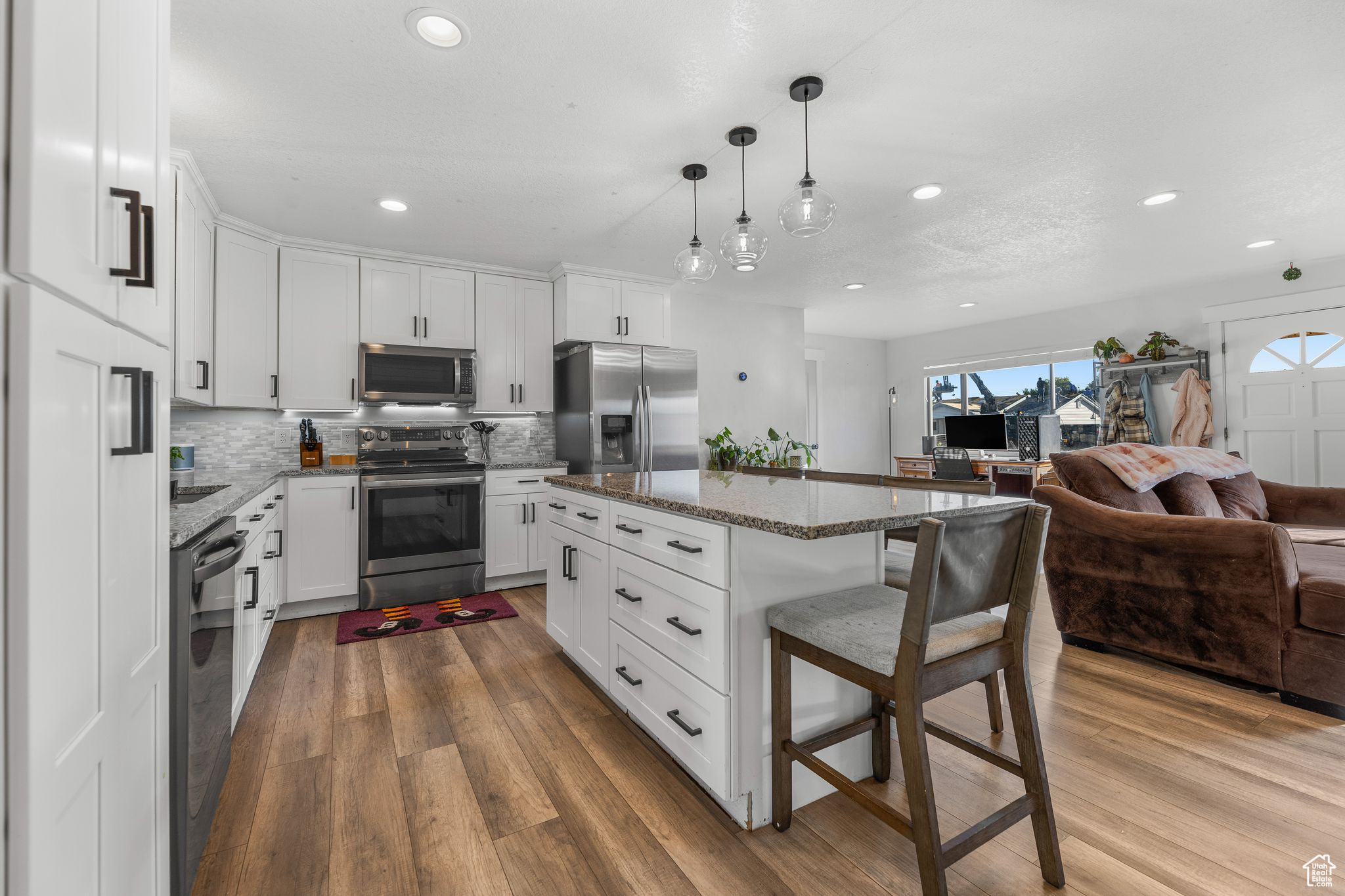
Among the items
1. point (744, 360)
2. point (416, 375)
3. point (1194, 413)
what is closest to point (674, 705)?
point (416, 375)

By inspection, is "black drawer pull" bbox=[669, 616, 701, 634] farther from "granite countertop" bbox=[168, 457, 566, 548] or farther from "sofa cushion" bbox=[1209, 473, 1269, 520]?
"sofa cushion" bbox=[1209, 473, 1269, 520]

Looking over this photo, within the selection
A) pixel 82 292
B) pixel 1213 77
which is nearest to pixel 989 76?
pixel 1213 77

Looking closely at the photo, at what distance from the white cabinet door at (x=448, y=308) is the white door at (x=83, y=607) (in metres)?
3.26

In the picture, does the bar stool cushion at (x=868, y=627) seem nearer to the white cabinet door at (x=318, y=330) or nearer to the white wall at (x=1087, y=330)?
the white cabinet door at (x=318, y=330)

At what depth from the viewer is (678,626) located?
1808mm

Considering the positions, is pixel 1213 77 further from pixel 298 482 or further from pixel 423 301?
pixel 298 482

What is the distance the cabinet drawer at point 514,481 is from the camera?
4230 mm

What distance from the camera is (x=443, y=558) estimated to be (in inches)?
159

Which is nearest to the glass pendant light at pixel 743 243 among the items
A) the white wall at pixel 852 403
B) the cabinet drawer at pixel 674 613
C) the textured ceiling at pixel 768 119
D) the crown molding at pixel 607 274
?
the textured ceiling at pixel 768 119

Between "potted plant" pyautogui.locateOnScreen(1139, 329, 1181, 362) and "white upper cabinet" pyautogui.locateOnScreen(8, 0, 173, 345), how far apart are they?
7.09 m

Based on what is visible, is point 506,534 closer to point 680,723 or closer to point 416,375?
point 416,375

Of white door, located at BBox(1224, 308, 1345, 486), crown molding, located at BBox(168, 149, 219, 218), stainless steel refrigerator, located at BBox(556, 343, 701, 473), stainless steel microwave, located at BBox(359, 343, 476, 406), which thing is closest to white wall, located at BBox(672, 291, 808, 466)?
stainless steel refrigerator, located at BBox(556, 343, 701, 473)

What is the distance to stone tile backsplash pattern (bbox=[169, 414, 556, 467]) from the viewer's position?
3.76 m

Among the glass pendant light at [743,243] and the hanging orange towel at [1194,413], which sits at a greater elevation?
the glass pendant light at [743,243]
